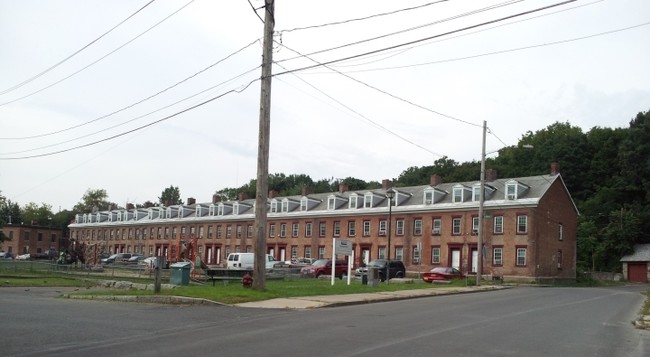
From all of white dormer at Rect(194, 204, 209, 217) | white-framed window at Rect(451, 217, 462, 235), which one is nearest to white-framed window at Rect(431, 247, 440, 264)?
white-framed window at Rect(451, 217, 462, 235)

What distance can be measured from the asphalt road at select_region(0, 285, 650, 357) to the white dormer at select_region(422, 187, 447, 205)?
4333 cm

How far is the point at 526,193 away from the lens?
57719 mm

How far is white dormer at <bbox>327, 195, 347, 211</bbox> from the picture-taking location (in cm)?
7269

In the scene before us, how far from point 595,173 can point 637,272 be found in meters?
24.1

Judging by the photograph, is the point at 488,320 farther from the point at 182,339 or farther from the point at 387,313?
the point at 182,339

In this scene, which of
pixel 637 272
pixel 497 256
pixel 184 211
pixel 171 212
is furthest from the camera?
pixel 171 212

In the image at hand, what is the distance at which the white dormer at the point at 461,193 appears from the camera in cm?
6119

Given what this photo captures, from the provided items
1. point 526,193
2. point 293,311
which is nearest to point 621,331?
point 293,311

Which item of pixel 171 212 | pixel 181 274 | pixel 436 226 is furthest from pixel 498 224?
pixel 171 212

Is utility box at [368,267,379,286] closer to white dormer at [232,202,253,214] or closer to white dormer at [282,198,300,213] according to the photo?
white dormer at [282,198,300,213]

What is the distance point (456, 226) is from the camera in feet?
200

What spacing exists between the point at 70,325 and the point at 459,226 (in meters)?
50.8

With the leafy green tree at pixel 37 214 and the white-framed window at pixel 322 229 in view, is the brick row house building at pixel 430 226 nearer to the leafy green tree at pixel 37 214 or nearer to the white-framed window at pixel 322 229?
the white-framed window at pixel 322 229

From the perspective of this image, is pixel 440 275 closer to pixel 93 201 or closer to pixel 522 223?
pixel 522 223
